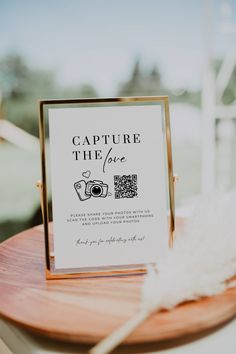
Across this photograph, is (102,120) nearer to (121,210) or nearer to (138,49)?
(121,210)

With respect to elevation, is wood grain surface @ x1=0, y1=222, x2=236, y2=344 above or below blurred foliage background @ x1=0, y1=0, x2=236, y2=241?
below

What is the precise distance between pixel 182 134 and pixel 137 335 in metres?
4.04

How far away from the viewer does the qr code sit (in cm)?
78

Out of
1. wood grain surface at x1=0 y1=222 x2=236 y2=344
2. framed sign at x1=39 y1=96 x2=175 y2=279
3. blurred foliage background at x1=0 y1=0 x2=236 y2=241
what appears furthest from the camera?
blurred foliage background at x1=0 y1=0 x2=236 y2=241

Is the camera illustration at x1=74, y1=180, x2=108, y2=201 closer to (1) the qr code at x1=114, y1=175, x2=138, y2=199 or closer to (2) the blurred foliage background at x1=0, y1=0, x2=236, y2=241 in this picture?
(1) the qr code at x1=114, y1=175, x2=138, y2=199

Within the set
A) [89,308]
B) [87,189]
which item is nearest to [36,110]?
[87,189]

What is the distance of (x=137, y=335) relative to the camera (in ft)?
1.82

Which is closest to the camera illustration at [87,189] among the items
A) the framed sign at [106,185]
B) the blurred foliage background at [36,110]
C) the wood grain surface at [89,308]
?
the framed sign at [106,185]

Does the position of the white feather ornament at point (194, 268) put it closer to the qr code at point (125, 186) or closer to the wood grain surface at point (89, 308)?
the wood grain surface at point (89, 308)

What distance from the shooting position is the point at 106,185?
780mm

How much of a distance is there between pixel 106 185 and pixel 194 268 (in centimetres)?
27

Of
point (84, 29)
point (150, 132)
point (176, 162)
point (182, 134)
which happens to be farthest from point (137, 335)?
point (176, 162)

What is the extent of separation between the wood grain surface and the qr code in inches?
6.8

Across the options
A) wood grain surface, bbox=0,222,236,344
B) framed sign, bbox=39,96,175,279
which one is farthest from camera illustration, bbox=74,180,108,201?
wood grain surface, bbox=0,222,236,344
